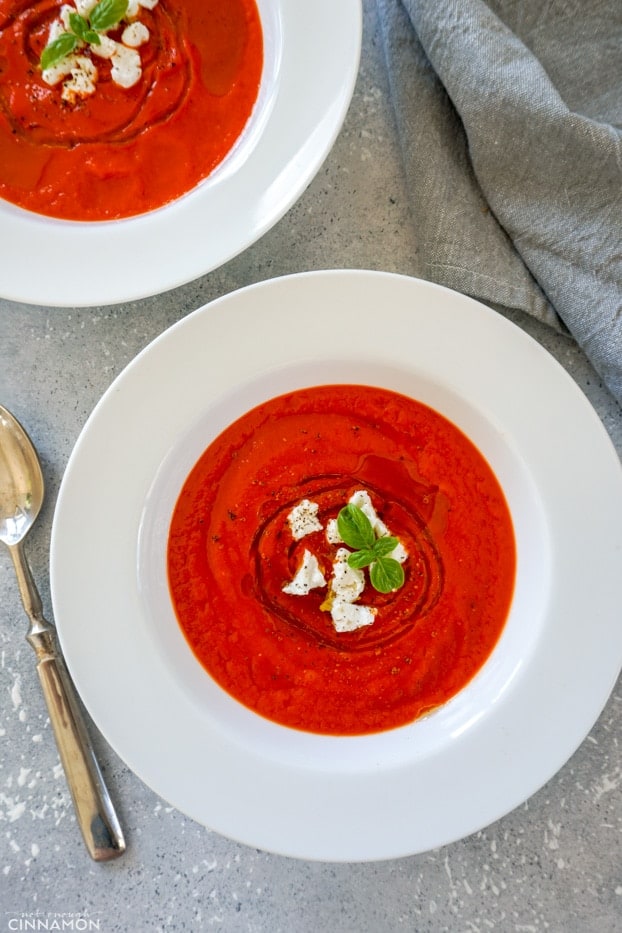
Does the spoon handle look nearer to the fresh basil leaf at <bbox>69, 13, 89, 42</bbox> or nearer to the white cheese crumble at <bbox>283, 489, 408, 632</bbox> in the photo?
the white cheese crumble at <bbox>283, 489, 408, 632</bbox>

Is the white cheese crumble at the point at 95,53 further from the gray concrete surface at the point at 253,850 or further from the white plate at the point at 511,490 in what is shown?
the white plate at the point at 511,490

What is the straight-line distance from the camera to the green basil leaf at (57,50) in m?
1.77

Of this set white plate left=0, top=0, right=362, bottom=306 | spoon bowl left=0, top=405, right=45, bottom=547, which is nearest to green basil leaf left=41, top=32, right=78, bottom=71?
white plate left=0, top=0, right=362, bottom=306

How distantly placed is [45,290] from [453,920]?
2.04 m

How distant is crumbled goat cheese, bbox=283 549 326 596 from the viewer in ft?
6.11

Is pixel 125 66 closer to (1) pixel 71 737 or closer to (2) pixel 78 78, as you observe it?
(2) pixel 78 78

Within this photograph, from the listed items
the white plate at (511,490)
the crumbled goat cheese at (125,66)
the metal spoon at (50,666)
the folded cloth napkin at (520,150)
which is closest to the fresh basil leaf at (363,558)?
the white plate at (511,490)

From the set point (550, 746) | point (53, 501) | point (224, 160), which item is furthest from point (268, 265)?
point (550, 746)

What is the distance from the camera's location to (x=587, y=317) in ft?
6.18

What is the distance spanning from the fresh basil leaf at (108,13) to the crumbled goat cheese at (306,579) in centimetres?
144

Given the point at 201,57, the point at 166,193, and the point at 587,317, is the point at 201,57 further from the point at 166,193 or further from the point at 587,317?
the point at 587,317

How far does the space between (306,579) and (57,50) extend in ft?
4.89

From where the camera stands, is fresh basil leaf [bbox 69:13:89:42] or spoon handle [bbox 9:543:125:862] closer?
fresh basil leaf [bbox 69:13:89:42]

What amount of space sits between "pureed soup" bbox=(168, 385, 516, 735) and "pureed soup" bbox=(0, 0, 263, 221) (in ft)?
2.22
